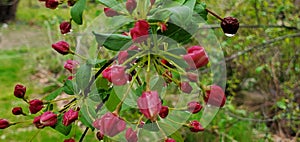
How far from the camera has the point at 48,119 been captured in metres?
0.50

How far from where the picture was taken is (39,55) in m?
4.28

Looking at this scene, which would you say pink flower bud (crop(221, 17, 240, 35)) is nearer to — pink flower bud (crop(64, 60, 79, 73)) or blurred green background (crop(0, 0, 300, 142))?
pink flower bud (crop(64, 60, 79, 73))

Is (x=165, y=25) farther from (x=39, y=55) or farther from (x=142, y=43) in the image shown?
(x=39, y=55)

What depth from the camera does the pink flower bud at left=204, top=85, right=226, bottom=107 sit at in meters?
0.47

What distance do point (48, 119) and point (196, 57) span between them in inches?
7.7

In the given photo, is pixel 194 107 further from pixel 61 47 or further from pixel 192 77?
pixel 61 47

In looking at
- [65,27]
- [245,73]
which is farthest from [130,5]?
[245,73]

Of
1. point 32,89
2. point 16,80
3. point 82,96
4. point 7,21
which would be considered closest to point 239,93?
Answer: point 32,89

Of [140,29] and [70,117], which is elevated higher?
[140,29]

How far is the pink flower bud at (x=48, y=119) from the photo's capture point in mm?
500

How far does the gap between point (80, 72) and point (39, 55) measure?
3.92 meters

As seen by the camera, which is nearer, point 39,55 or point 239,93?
point 239,93

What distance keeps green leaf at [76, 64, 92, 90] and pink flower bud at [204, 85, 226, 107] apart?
0.15 m

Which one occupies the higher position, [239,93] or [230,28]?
[230,28]
